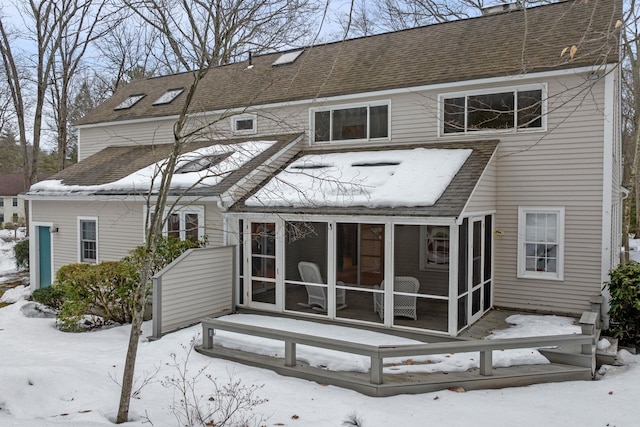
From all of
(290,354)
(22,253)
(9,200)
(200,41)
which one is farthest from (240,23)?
(9,200)

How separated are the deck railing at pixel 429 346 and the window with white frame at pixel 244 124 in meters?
7.10

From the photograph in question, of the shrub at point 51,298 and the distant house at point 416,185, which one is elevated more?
the distant house at point 416,185

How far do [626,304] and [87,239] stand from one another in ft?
41.9

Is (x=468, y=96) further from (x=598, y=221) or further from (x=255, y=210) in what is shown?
(x=255, y=210)

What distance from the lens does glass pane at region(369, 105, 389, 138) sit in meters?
11.6

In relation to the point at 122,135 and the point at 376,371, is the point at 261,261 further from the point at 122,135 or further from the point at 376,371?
the point at 122,135

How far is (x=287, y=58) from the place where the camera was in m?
15.3

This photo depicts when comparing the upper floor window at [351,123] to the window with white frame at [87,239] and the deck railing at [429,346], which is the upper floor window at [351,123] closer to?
the deck railing at [429,346]

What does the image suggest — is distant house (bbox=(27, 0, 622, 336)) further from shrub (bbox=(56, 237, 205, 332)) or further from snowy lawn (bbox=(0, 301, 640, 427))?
snowy lawn (bbox=(0, 301, 640, 427))

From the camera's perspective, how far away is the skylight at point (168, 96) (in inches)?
627

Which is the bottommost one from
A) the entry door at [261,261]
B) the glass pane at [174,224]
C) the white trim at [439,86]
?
the entry door at [261,261]

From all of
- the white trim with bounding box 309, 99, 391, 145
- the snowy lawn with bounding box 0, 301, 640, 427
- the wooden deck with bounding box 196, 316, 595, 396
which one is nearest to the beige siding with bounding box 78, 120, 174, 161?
the white trim with bounding box 309, 99, 391, 145

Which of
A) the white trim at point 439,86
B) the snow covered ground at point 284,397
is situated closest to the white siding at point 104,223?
the white trim at point 439,86

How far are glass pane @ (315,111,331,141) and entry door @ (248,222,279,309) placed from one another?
3.24m
